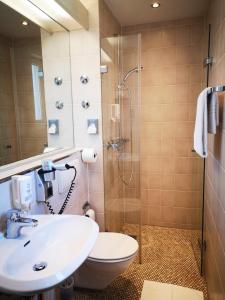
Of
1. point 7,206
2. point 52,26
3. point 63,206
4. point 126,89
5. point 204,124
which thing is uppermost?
point 52,26

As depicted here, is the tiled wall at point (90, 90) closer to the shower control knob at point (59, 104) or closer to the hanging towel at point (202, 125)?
the shower control knob at point (59, 104)

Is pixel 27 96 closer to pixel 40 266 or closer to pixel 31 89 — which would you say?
pixel 31 89

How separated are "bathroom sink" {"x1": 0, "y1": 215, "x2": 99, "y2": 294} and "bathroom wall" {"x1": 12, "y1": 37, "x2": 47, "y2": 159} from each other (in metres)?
0.63

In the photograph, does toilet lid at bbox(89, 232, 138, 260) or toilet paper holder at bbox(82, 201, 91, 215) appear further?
toilet paper holder at bbox(82, 201, 91, 215)

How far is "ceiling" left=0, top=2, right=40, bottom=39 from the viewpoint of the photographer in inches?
59.7

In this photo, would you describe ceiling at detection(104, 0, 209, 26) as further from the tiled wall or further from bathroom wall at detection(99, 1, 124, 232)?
the tiled wall

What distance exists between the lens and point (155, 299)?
1.86m

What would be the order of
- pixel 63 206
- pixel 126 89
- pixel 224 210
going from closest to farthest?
pixel 224 210 < pixel 63 206 < pixel 126 89

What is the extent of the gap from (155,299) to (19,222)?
1438 millimetres

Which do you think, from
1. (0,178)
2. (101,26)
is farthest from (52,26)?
(0,178)

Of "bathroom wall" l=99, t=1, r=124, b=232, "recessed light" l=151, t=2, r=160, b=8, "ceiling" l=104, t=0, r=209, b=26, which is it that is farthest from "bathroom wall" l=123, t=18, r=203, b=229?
"bathroom wall" l=99, t=1, r=124, b=232

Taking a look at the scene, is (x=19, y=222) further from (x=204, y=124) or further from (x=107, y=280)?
(x=204, y=124)

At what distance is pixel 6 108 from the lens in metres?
1.60

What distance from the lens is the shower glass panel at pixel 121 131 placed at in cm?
229
